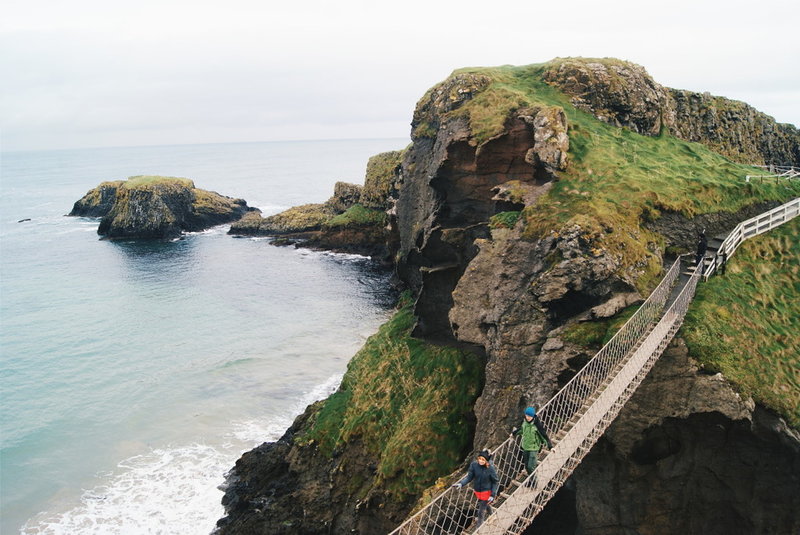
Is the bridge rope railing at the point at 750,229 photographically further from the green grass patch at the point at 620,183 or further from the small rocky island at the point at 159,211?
the small rocky island at the point at 159,211

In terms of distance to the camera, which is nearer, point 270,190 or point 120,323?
point 120,323

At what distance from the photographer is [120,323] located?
4962 cm

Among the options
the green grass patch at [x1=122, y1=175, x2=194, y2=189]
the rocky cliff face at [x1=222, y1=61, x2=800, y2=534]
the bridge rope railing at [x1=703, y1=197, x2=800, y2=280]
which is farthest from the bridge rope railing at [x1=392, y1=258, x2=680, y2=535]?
Result: the green grass patch at [x1=122, y1=175, x2=194, y2=189]

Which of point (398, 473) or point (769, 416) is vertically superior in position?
point (769, 416)

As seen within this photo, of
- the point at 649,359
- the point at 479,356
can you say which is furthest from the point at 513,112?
the point at 649,359

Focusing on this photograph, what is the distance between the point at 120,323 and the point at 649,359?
4709 centimetres

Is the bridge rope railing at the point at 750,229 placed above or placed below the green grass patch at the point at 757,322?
above

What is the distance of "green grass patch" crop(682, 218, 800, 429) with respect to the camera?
16.5 m

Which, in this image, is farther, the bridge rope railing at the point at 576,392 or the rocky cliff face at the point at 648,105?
the rocky cliff face at the point at 648,105

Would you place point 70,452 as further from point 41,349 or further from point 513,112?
point 513,112

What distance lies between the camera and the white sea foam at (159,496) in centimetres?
2589

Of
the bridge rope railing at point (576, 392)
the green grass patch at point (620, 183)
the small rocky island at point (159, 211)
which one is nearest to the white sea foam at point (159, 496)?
the bridge rope railing at point (576, 392)

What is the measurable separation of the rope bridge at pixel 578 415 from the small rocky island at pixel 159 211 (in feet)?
277

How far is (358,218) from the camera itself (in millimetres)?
78000
